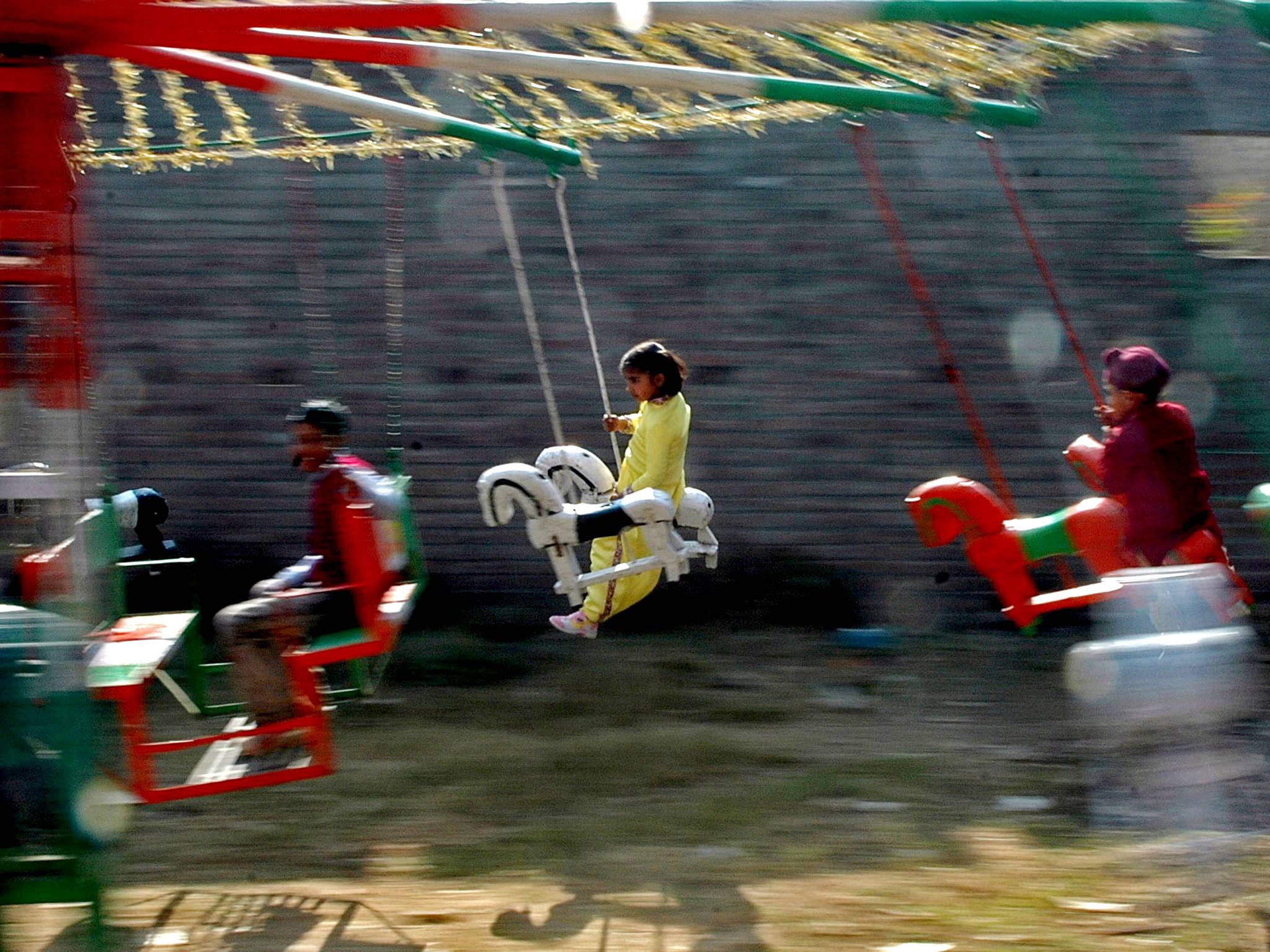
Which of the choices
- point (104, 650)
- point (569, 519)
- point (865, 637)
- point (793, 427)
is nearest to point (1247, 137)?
point (793, 427)

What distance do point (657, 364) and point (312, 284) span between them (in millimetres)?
2205

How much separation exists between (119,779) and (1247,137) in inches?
221

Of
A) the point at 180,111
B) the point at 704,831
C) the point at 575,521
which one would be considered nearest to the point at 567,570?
the point at 575,521

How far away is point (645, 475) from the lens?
5.12 metres

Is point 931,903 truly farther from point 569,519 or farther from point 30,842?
point 30,842

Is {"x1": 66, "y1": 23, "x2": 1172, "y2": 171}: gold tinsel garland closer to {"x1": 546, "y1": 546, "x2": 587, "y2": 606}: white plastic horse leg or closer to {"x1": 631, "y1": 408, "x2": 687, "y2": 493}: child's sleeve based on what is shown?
{"x1": 631, "y1": 408, "x2": 687, "y2": 493}: child's sleeve

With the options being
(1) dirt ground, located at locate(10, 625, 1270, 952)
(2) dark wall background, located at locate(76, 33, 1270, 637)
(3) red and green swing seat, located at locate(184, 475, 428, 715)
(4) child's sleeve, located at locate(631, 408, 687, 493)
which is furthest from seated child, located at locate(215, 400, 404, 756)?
(2) dark wall background, located at locate(76, 33, 1270, 637)

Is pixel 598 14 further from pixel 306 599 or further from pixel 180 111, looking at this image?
pixel 180 111

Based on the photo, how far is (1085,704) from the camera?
5586 mm

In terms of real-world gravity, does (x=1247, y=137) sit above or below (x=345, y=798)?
above

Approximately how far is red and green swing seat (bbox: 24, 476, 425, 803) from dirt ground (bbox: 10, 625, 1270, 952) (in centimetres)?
34

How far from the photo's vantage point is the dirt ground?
12.6 ft

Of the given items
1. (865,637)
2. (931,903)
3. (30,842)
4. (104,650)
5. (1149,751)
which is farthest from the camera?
(865,637)

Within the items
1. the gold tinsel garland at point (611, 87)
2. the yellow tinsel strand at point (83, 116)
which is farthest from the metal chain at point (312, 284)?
the yellow tinsel strand at point (83, 116)
